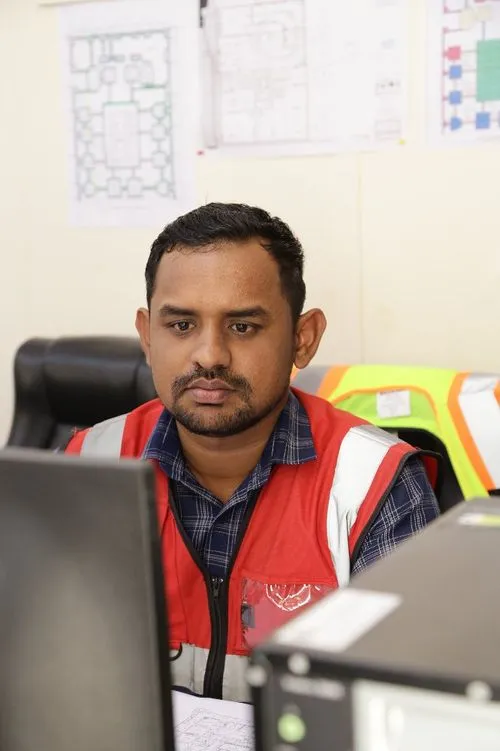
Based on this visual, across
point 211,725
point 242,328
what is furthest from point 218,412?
point 211,725

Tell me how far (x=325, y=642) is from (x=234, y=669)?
2.59 ft

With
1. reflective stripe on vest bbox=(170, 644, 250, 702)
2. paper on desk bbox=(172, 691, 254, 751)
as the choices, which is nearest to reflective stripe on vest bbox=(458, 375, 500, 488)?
reflective stripe on vest bbox=(170, 644, 250, 702)

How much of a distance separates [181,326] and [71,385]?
105cm

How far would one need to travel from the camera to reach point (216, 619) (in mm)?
1279

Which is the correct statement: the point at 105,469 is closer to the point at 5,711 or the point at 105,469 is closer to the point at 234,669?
the point at 5,711

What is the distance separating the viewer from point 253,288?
1.41m

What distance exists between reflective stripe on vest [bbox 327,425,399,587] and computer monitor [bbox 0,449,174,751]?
27.9 inches

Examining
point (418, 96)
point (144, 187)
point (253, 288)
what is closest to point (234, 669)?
point (253, 288)

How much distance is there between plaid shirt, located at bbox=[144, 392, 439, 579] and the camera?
4.42 ft

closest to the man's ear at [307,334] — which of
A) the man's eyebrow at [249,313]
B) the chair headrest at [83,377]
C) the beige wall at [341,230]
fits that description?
the man's eyebrow at [249,313]

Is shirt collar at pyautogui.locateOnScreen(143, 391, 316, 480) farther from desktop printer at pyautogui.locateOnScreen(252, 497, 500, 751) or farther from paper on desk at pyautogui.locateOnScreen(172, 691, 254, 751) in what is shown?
desktop printer at pyautogui.locateOnScreen(252, 497, 500, 751)

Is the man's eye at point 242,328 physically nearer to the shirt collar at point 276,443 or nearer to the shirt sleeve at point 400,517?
the shirt collar at point 276,443

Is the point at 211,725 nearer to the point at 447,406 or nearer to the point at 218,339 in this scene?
the point at 218,339

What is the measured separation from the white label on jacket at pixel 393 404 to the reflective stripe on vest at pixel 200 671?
2.75 feet
